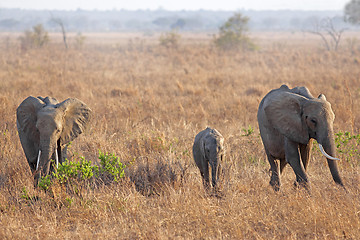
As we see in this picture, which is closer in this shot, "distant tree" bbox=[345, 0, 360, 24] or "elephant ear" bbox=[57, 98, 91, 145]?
"elephant ear" bbox=[57, 98, 91, 145]

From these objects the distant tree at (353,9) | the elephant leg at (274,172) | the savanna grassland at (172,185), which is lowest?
the savanna grassland at (172,185)

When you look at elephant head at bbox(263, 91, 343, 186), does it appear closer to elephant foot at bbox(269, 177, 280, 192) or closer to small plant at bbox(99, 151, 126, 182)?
elephant foot at bbox(269, 177, 280, 192)

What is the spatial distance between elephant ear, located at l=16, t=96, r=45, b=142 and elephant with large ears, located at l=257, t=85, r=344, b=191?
2.97 meters

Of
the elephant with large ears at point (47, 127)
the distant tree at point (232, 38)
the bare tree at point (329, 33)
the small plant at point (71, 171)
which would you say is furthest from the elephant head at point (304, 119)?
the bare tree at point (329, 33)

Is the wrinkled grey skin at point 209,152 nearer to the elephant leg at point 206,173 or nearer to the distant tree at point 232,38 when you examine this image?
the elephant leg at point 206,173

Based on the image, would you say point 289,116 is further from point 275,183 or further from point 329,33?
point 329,33

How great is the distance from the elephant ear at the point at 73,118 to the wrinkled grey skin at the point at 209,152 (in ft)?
5.23

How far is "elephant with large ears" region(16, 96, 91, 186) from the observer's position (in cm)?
504

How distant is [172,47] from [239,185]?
21736mm

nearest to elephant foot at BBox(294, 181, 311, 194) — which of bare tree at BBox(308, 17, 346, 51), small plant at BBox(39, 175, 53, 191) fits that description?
small plant at BBox(39, 175, 53, 191)

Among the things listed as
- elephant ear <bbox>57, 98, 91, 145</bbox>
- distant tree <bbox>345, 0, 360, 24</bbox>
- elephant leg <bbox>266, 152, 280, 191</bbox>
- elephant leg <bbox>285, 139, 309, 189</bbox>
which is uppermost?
distant tree <bbox>345, 0, 360, 24</bbox>

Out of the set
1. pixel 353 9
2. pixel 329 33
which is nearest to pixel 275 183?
pixel 329 33

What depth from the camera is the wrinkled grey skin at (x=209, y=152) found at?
506 centimetres

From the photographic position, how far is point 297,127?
4863 millimetres
